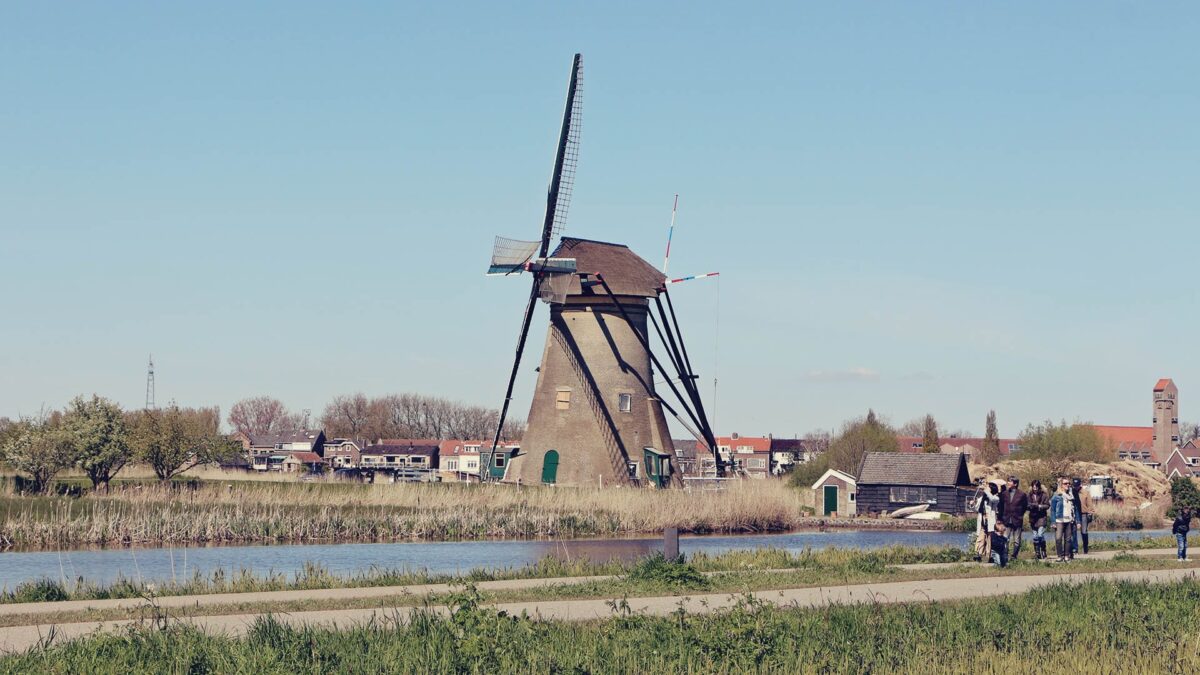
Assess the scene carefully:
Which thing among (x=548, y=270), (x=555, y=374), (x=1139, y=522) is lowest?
(x=1139, y=522)

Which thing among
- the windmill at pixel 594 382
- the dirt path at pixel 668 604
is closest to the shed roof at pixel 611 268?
the windmill at pixel 594 382

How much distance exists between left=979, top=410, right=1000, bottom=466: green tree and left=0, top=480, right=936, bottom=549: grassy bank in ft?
153

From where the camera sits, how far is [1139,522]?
51.0 m

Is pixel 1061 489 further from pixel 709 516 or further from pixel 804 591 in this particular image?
pixel 709 516

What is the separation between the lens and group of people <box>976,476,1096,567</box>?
24.1m

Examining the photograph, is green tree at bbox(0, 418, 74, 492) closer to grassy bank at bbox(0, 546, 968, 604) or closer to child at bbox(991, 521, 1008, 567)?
grassy bank at bbox(0, 546, 968, 604)

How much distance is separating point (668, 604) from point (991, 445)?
84.1 meters

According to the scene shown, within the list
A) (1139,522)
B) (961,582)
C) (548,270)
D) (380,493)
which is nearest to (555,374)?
(548,270)

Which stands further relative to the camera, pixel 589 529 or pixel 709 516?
pixel 709 516

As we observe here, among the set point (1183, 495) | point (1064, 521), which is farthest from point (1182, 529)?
point (1183, 495)

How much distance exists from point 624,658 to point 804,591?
7.18 metres

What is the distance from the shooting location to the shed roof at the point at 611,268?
53625mm

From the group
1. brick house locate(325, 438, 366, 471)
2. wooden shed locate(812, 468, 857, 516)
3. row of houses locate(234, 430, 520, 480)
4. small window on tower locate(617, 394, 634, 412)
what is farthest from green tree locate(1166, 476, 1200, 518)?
brick house locate(325, 438, 366, 471)

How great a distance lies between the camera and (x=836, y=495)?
57875mm
